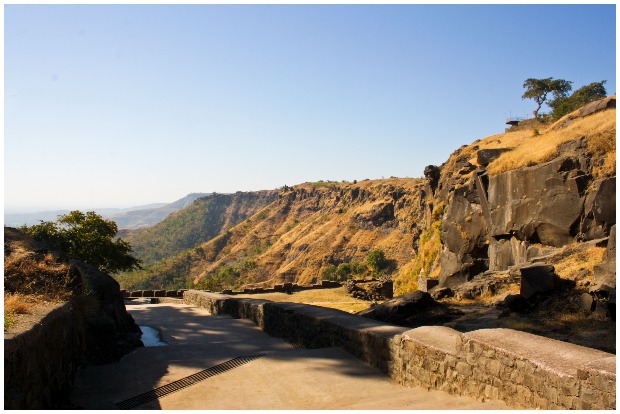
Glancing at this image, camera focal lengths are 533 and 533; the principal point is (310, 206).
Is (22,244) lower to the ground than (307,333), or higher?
higher

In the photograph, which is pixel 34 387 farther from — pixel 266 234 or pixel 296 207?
pixel 296 207

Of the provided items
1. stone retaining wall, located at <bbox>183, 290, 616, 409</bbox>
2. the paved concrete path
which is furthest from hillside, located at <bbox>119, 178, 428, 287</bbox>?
stone retaining wall, located at <bbox>183, 290, 616, 409</bbox>

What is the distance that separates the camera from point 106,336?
10.5 m

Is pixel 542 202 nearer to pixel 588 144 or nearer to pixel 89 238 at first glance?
pixel 588 144

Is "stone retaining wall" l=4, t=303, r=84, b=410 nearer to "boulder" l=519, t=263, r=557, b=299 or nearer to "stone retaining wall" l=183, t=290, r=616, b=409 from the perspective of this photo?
"stone retaining wall" l=183, t=290, r=616, b=409

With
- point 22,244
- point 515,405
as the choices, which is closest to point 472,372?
point 515,405

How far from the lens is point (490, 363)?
5.63 metres

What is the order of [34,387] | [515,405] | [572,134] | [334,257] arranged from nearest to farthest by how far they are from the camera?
[515,405] → [34,387] → [572,134] → [334,257]

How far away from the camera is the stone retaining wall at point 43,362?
16.3 feet

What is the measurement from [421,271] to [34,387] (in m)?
27.7

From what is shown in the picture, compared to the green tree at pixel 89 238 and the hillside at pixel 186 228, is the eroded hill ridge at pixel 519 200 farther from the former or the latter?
the hillside at pixel 186 228

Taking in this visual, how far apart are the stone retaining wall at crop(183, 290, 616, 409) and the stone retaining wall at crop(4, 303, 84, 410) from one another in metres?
4.29

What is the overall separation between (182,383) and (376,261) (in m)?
65.7

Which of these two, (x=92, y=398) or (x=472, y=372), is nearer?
(x=472, y=372)
